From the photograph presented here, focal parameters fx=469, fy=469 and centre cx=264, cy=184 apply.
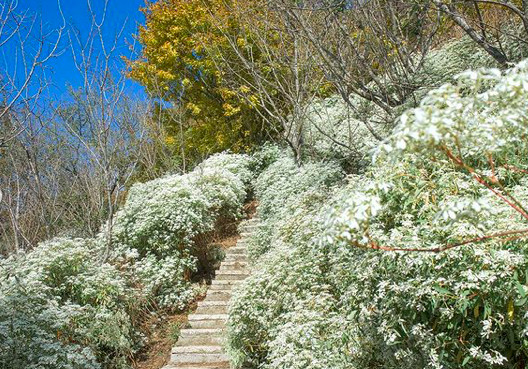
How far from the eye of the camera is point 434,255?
10.4ft

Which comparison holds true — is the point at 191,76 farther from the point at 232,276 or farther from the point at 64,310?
the point at 64,310

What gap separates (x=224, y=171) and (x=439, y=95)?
29.7 ft

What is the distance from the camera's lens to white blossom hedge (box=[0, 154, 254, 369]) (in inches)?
200

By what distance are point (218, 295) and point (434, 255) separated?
4.70 meters

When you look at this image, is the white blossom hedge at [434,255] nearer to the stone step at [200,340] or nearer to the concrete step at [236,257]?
the stone step at [200,340]

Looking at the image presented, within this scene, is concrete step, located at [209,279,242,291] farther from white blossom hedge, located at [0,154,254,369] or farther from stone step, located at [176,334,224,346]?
stone step, located at [176,334,224,346]

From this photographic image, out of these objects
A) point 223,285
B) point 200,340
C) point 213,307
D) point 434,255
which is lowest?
point 200,340

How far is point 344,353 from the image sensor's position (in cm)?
370

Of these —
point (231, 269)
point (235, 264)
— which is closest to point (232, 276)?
point (231, 269)

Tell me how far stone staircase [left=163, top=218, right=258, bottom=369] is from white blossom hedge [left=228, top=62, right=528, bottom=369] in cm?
174

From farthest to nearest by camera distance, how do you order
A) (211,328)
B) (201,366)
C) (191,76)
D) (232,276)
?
(191,76), (232,276), (211,328), (201,366)

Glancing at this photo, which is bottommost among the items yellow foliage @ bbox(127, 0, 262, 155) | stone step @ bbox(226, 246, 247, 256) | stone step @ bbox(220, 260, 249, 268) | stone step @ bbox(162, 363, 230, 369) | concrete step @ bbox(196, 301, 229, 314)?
stone step @ bbox(162, 363, 230, 369)

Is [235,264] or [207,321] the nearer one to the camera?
[207,321]

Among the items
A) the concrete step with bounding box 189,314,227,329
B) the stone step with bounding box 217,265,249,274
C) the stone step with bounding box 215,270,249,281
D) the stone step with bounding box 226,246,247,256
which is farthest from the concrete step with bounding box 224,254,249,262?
the concrete step with bounding box 189,314,227,329
